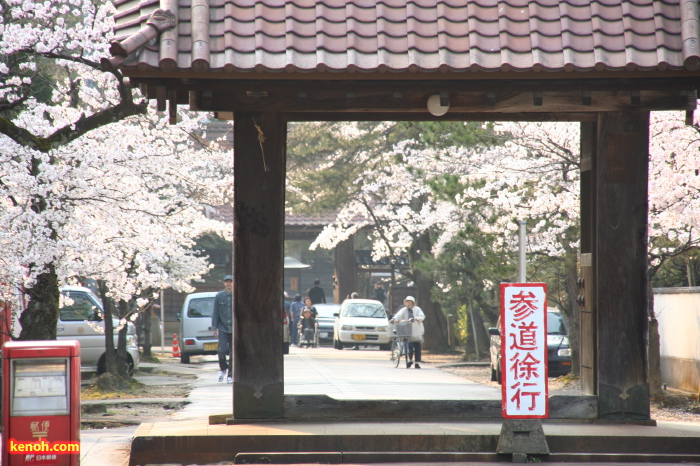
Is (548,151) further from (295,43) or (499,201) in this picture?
(295,43)

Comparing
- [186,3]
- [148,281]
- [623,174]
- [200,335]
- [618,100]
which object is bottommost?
[200,335]

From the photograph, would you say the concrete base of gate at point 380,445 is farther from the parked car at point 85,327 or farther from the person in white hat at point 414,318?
the person in white hat at point 414,318

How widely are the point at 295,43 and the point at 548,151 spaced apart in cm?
1035

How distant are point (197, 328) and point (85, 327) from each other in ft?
20.9

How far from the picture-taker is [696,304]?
16234 mm

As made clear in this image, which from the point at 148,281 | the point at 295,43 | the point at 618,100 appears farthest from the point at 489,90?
the point at 148,281

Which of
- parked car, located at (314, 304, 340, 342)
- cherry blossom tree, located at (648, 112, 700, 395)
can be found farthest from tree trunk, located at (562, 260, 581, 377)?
parked car, located at (314, 304, 340, 342)

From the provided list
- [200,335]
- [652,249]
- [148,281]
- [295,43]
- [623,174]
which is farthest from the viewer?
[200,335]

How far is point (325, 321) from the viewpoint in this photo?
32.8m

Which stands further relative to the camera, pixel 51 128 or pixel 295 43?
pixel 51 128

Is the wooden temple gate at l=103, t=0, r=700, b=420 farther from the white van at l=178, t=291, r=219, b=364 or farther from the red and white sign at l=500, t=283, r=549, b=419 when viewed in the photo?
the white van at l=178, t=291, r=219, b=364

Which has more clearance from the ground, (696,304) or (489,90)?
(489,90)

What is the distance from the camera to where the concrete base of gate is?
838cm

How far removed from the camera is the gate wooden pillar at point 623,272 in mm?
9258
